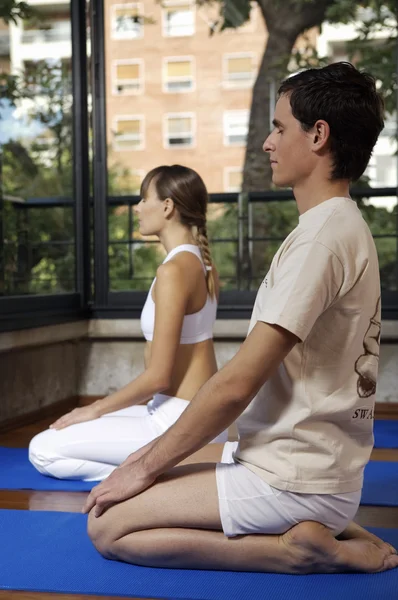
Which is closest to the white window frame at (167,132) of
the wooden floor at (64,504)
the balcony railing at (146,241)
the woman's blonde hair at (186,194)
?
the balcony railing at (146,241)

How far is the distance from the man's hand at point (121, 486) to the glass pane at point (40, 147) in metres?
2.82

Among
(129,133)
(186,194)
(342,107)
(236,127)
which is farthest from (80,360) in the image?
(342,107)

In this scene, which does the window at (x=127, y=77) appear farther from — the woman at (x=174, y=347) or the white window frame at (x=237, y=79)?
the woman at (x=174, y=347)

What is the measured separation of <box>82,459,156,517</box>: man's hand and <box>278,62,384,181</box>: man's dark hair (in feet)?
2.54

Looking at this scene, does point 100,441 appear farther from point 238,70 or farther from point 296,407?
point 238,70

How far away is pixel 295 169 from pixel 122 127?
4.07 m

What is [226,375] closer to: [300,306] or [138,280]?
[300,306]

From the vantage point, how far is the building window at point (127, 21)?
5328 millimetres

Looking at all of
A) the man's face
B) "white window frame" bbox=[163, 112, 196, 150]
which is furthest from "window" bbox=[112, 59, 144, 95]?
the man's face

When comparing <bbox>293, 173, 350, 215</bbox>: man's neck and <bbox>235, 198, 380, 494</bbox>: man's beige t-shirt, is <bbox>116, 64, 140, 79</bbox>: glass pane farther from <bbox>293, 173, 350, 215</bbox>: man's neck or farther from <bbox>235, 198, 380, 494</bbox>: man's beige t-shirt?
<bbox>235, 198, 380, 494</bbox>: man's beige t-shirt

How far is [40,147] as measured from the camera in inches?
187

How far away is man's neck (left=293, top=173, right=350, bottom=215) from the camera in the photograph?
1635 millimetres

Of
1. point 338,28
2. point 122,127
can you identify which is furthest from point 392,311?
point 122,127

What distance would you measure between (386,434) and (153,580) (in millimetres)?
2120
